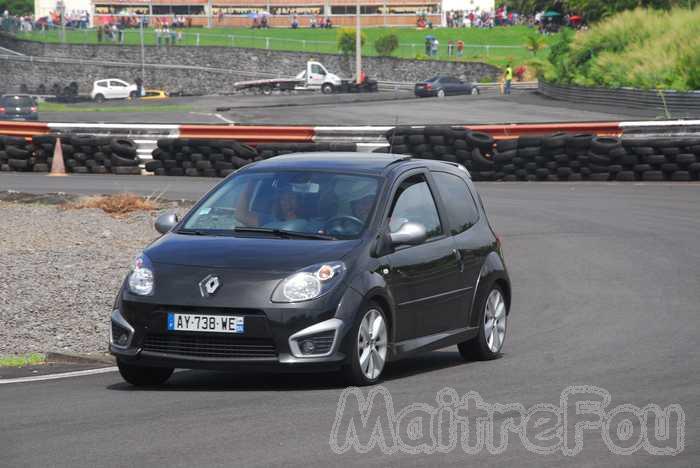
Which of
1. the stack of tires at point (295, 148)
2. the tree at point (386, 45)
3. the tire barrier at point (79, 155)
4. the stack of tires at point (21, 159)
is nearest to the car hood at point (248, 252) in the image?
the stack of tires at point (295, 148)

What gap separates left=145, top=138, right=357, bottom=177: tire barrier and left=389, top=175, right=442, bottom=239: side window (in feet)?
54.3

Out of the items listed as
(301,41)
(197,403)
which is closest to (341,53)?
(301,41)

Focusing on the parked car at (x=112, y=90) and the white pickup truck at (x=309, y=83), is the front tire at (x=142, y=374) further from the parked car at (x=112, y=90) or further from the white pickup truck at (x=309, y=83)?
the parked car at (x=112, y=90)

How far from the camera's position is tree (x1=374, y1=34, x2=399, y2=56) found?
94.6 meters

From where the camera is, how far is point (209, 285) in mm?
8242

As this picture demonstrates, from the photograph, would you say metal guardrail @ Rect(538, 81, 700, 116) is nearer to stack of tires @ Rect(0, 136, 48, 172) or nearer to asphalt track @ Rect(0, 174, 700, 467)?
stack of tires @ Rect(0, 136, 48, 172)

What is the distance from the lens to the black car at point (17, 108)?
2019 inches

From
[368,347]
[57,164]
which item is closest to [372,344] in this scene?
[368,347]

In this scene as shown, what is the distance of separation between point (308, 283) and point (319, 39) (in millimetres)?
97375

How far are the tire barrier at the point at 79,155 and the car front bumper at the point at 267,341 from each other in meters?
21.1

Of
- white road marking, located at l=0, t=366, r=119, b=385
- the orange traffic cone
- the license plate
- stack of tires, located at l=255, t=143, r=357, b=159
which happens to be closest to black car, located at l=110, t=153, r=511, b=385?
the license plate

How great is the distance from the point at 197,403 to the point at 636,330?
5.09 meters

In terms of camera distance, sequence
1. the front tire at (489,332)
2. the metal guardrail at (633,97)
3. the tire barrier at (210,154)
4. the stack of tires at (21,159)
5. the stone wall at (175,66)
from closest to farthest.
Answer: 1. the front tire at (489,332)
2. the tire barrier at (210,154)
3. the stack of tires at (21,159)
4. the metal guardrail at (633,97)
5. the stone wall at (175,66)

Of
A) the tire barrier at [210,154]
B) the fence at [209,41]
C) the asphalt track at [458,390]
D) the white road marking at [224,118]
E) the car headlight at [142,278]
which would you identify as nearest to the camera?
the asphalt track at [458,390]
